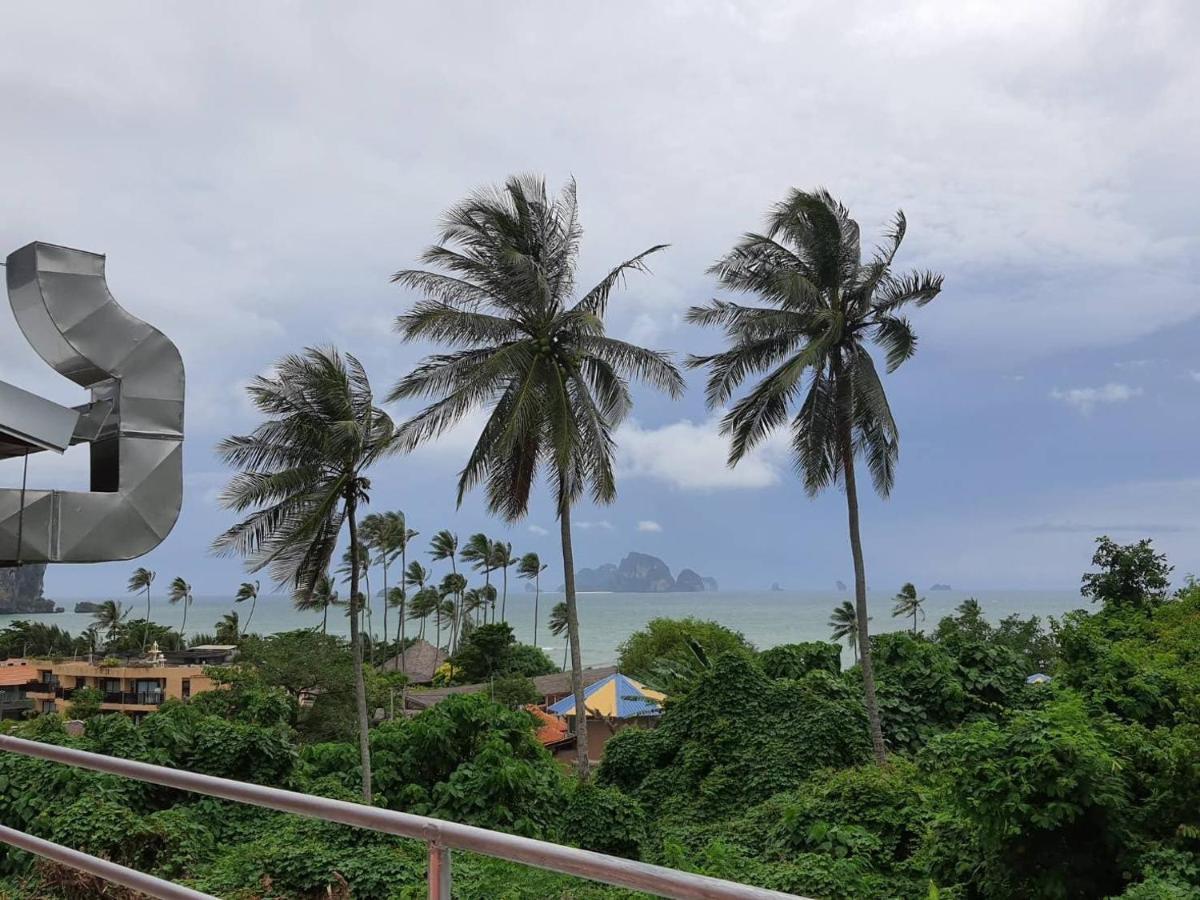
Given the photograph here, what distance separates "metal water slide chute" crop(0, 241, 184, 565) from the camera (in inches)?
179

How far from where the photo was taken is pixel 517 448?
2039 cm

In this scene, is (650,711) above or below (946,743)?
below

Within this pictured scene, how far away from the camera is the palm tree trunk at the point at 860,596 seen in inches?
734

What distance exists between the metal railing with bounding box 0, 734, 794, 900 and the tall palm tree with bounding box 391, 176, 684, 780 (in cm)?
1610

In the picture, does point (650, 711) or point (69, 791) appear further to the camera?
point (650, 711)

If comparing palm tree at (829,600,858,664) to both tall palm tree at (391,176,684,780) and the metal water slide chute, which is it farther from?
the metal water slide chute

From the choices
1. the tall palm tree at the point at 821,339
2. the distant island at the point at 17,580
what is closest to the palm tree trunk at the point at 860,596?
the tall palm tree at the point at 821,339

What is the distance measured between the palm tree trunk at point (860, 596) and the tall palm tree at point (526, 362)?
152 inches

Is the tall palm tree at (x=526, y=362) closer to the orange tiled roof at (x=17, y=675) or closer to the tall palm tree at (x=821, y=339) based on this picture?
the tall palm tree at (x=821, y=339)

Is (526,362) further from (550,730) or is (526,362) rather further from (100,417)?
(550,730)

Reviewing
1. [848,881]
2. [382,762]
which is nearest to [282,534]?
[382,762]

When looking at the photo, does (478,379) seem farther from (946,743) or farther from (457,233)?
(946,743)

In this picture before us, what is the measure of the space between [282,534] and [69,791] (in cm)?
808

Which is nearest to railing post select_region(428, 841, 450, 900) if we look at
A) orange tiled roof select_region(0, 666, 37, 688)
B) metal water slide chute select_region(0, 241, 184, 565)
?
metal water slide chute select_region(0, 241, 184, 565)
